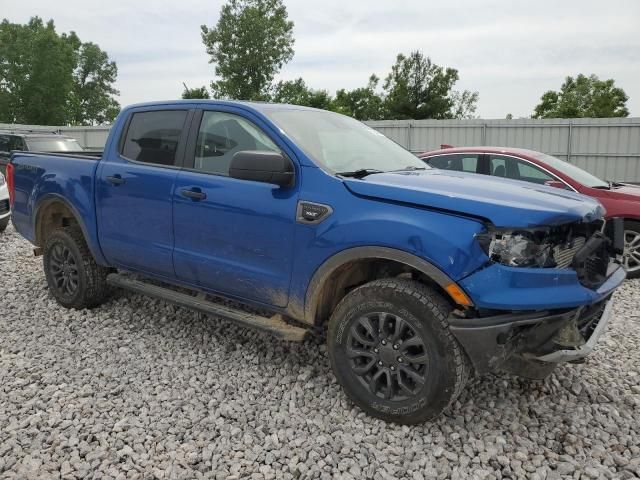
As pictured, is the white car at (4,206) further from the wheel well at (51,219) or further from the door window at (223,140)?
the door window at (223,140)

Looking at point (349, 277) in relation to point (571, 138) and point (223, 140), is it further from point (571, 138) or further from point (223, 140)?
point (571, 138)

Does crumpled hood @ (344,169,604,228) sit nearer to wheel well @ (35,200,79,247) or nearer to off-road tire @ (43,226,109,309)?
off-road tire @ (43,226,109,309)

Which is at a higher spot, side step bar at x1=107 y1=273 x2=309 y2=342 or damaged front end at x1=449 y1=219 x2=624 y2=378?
damaged front end at x1=449 y1=219 x2=624 y2=378

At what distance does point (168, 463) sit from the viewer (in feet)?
8.73

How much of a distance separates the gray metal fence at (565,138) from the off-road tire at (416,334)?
15.0m

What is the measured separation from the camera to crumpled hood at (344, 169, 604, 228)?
256 centimetres

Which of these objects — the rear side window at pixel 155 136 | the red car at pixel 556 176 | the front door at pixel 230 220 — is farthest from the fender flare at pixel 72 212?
the red car at pixel 556 176

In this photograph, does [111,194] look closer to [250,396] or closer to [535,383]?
[250,396]

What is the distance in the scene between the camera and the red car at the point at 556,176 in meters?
6.18

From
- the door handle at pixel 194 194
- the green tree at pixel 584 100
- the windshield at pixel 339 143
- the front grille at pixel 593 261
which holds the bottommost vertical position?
the front grille at pixel 593 261

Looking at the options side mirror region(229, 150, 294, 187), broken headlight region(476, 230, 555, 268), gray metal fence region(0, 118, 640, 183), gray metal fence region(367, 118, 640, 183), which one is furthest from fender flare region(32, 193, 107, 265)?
gray metal fence region(0, 118, 640, 183)

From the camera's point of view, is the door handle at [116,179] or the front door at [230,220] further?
the door handle at [116,179]

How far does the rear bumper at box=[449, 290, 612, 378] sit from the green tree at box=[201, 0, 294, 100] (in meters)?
34.9

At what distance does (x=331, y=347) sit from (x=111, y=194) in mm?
2291
